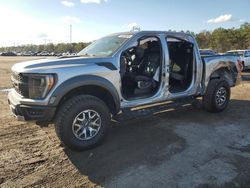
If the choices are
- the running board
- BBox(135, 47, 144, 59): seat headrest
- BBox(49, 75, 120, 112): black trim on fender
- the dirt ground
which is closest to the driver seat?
BBox(135, 47, 144, 59): seat headrest

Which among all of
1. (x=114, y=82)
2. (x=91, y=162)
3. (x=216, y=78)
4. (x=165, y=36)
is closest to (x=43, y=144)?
(x=91, y=162)

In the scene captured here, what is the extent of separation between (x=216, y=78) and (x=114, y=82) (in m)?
3.45

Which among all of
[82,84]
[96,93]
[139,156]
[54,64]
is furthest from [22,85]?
[139,156]

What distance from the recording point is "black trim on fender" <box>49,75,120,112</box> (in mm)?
→ 4402

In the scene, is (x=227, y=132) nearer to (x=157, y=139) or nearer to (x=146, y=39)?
(x=157, y=139)

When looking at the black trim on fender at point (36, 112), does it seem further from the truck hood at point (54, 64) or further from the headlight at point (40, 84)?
the truck hood at point (54, 64)

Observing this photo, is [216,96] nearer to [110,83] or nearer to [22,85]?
[110,83]

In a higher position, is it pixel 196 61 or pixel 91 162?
pixel 196 61

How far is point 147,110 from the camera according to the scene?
18.9 ft

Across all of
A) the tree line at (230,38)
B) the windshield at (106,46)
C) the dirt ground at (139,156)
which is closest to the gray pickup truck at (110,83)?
the windshield at (106,46)

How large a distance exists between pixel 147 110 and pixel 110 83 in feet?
3.88

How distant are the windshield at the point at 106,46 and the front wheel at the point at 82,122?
1084 millimetres

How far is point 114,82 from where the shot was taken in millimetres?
5031

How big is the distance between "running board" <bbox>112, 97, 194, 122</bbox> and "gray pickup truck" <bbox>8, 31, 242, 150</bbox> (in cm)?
2
